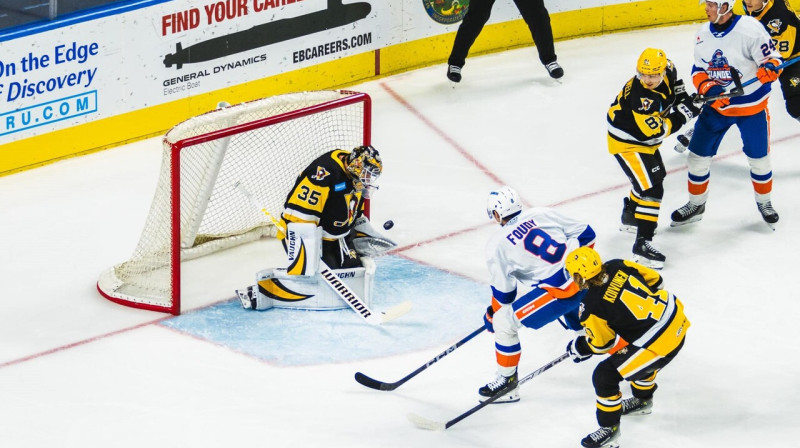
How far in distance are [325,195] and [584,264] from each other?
1503mm

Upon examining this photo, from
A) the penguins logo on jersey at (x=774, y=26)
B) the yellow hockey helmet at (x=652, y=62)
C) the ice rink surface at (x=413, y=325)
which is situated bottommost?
the ice rink surface at (x=413, y=325)

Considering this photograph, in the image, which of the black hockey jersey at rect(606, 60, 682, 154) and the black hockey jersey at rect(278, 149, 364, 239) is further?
the black hockey jersey at rect(606, 60, 682, 154)

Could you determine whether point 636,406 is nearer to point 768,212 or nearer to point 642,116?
point 642,116

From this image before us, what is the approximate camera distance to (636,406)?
580 centimetres

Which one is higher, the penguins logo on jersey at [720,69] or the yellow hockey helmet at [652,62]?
the yellow hockey helmet at [652,62]

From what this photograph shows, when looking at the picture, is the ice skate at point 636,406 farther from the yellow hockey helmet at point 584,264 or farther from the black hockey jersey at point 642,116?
the black hockey jersey at point 642,116

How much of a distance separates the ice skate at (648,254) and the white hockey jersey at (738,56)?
734 mm

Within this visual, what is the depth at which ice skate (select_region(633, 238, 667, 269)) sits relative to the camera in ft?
22.7

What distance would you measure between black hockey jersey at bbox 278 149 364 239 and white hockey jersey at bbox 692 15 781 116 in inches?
71.6

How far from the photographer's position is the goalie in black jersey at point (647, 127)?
21.8 feet

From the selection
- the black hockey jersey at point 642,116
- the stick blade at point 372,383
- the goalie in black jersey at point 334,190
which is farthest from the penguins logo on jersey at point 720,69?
the stick blade at point 372,383

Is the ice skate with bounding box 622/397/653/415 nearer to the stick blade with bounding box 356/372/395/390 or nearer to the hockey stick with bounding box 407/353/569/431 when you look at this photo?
the hockey stick with bounding box 407/353/569/431

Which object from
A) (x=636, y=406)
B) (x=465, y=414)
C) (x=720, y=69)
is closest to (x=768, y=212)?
(x=720, y=69)

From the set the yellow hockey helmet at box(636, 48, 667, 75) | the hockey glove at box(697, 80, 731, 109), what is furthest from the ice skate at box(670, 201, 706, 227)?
the yellow hockey helmet at box(636, 48, 667, 75)
